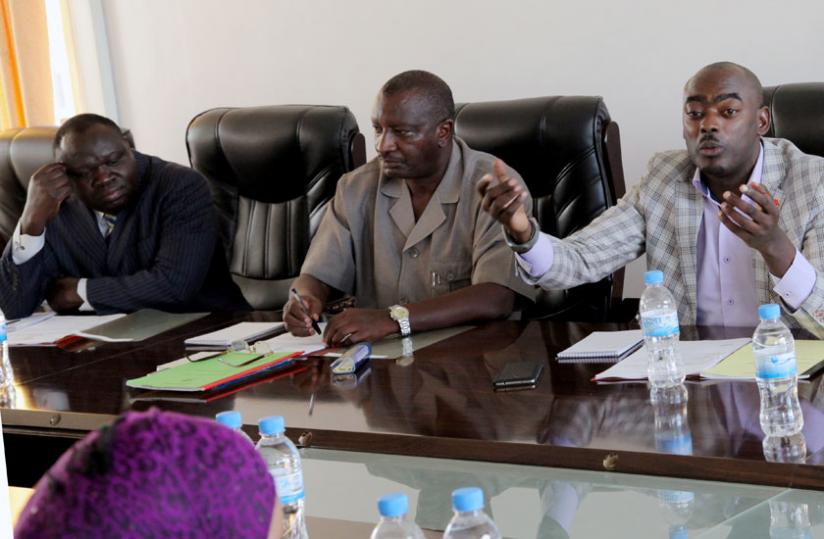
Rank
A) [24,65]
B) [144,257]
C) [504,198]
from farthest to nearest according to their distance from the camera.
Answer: [24,65]
[144,257]
[504,198]

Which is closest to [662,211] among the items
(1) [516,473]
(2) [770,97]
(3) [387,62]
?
(2) [770,97]

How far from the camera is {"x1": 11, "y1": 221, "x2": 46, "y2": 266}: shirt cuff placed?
11.6ft

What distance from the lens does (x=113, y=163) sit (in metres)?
3.41

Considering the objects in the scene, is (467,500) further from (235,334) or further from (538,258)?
(235,334)

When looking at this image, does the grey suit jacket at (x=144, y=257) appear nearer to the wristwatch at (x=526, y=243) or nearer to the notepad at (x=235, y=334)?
the notepad at (x=235, y=334)

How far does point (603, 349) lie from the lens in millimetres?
2252

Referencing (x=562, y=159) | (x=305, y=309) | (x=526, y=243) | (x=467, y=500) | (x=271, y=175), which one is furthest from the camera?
(x=271, y=175)

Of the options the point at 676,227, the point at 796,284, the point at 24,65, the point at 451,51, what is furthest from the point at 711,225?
the point at 24,65

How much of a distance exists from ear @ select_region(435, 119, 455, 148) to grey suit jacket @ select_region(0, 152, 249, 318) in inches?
35.4

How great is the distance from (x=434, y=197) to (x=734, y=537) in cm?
178

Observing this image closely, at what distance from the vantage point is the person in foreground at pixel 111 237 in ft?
11.2

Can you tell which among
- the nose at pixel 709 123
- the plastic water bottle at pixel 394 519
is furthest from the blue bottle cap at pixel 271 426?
the nose at pixel 709 123

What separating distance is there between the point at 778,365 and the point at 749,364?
316mm

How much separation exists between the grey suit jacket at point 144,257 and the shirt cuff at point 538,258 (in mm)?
1228
